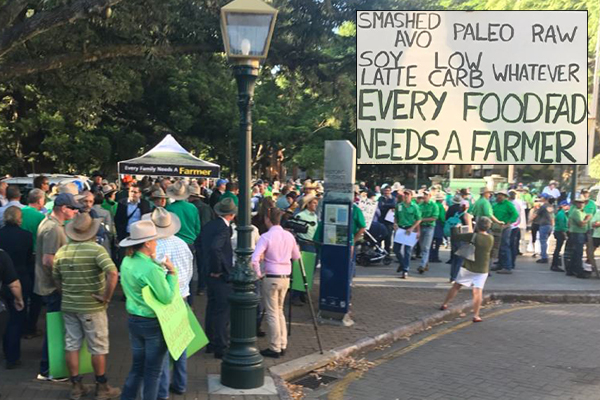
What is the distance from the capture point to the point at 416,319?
8617mm

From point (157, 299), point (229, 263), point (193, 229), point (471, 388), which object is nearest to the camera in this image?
point (157, 299)

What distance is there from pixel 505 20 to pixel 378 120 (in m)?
1.93

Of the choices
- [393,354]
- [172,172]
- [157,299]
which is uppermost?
[172,172]

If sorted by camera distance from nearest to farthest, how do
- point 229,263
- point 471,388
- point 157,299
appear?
point 157,299 → point 471,388 → point 229,263

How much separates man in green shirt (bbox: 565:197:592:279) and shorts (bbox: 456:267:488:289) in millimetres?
4779

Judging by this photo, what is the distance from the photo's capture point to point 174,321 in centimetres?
472

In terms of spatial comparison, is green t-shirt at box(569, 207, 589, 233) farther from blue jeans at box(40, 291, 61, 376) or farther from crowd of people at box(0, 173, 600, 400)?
blue jeans at box(40, 291, 61, 376)

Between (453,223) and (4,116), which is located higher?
(4,116)

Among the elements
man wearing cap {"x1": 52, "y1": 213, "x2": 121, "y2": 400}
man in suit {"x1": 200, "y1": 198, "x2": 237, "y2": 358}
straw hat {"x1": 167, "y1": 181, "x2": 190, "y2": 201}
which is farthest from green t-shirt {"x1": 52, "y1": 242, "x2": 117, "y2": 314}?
straw hat {"x1": 167, "y1": 181, "x2": 190, "y2": 201}

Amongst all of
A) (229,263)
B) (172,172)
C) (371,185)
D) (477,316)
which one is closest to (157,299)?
(229,263)

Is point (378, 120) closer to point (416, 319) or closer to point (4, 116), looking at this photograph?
point (416, 319)

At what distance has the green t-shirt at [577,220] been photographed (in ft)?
40.4

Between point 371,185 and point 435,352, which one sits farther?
point 371,185

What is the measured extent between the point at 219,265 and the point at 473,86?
3.75m
